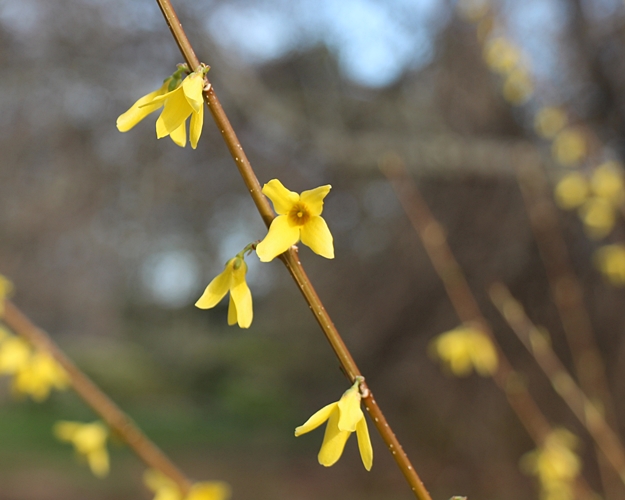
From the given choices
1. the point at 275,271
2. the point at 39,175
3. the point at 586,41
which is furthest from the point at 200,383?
the point at 586,41

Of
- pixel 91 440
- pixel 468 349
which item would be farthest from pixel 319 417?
pixel 468 349

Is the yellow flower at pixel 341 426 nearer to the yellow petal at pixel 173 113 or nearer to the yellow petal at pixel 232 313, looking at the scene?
the yellow petal at pixel 232 313

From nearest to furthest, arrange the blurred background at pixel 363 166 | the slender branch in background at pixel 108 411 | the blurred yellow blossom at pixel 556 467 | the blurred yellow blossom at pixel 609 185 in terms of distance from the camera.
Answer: the slender branch in background at pixel 108 411, the blurred yellow blossom at pixel 556 467, the blurred yellow blossom at pixel 609 185, the blurred background at pixel 363 166

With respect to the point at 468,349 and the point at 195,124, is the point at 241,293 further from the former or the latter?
the point at 468,349

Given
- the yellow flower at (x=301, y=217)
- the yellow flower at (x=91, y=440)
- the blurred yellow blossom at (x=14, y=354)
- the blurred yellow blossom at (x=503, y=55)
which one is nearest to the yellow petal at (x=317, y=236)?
the yellow flower at (x=301, y=217)

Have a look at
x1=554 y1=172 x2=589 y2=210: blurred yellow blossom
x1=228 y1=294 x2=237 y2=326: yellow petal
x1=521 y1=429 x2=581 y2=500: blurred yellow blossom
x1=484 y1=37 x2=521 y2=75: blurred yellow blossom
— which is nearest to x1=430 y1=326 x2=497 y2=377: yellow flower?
x1=521 y1=429 x2=581 y2=500: blurred yellow blossom

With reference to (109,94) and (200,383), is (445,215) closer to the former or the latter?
(109,94)

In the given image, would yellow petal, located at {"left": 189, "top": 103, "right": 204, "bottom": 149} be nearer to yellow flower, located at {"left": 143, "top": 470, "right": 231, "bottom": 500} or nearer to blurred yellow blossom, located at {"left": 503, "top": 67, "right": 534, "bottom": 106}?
yellow flower, located at {"left": 143, "top": 470, "right": 231, "bottom": 500}
